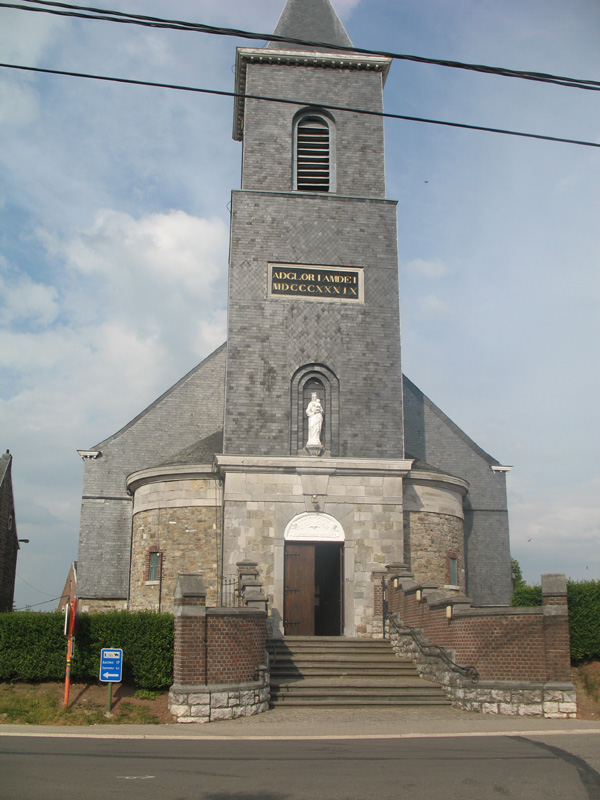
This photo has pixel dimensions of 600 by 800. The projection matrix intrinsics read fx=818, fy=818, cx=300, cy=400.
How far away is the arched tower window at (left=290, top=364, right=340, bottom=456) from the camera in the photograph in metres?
21.6

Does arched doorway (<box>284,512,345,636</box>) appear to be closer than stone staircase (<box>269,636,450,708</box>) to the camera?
No

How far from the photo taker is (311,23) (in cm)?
2672

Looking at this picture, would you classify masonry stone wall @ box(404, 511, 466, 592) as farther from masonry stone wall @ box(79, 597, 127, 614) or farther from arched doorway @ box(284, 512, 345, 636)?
masonry stone wall @ box(79, 597, 127, 614)

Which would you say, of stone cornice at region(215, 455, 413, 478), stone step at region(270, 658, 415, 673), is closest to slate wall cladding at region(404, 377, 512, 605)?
stone cornice at region(215, 455, 413, 478)

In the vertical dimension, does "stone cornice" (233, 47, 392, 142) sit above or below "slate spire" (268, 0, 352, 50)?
below

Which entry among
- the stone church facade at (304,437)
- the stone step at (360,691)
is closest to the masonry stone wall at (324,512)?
the stone church facade at (304,437)

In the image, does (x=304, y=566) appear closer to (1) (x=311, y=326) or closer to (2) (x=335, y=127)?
(1) (x=311, y=326)

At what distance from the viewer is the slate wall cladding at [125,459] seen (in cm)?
2462

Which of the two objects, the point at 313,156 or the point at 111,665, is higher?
the point at 313,156

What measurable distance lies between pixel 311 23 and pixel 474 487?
16.0 m

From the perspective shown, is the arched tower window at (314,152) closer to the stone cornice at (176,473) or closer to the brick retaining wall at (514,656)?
the stone cornice at (176,473)

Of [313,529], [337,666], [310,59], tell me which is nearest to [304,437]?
[313,529]

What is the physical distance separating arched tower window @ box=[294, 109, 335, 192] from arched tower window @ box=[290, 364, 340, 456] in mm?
5794

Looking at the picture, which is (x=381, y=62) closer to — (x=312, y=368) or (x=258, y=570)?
(x=312, y=368)
